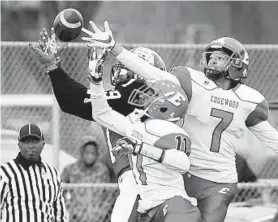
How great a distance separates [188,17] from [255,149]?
1270cm

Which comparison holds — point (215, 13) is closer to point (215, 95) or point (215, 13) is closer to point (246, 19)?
point (246, 19)

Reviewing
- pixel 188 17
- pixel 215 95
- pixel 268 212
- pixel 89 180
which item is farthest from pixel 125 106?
pixel 188 17

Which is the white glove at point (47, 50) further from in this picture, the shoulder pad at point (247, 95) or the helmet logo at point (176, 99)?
the shoulder pad at point (247, 95)

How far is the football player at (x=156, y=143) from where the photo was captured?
22.8ft

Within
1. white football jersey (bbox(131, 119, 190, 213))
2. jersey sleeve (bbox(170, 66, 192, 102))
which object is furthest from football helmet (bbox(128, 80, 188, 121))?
jersey sleeve (bbox(170, 66, 192, 102))

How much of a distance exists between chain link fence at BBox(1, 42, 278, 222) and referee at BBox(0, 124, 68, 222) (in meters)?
1.73

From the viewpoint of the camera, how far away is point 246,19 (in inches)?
907

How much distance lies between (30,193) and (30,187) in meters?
0.05

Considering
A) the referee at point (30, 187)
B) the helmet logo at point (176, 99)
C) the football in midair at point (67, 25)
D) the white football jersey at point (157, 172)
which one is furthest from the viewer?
the referee at point (30, 187)

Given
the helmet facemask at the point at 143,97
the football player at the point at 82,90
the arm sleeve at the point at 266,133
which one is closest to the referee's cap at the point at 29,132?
the football player at the point at 82,90

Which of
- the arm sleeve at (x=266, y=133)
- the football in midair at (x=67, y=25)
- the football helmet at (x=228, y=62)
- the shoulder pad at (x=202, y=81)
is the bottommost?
the arm sleeve at (x=266, y=133)

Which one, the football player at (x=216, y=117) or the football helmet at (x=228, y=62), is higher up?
the football helmet at (x=228, y=62)

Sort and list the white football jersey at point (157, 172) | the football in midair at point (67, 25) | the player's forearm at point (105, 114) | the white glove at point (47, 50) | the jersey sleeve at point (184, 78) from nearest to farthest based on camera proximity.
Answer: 1. the white football jersey at point (157, 172)
2. the player's forearm at point (105, 114)
3. the jersey sleeve at point (184, 78)
4. the white glove at point (47, 50)
5. the football in midair at point (67, 25)

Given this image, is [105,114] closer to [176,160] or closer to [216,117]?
[176,160]
